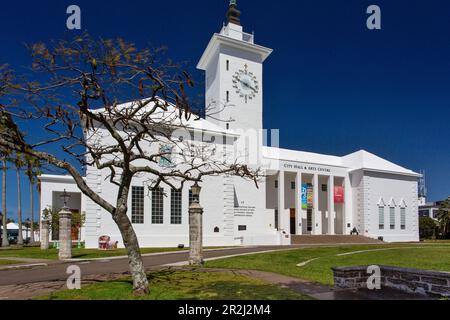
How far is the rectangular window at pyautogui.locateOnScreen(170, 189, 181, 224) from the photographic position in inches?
1294

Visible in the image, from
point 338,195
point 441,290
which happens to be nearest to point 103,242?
point 441,290

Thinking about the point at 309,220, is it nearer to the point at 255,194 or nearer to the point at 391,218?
the point at 255,194

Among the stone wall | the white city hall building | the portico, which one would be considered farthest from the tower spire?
the stone wall

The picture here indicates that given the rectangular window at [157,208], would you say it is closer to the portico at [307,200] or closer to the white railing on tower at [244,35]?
the portico at [307,200]

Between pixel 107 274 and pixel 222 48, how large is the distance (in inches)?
1273

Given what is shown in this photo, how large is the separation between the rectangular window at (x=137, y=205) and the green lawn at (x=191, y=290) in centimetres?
1861

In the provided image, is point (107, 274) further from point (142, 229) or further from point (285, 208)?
point (285, 208)

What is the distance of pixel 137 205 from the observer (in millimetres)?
31469

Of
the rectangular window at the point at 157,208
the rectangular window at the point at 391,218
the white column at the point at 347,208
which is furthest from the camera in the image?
the rectangular window at the point at 391,218

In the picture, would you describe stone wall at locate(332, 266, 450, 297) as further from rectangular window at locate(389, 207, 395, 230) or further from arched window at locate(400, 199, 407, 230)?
arched window at locate(400, 199, 407, 230)

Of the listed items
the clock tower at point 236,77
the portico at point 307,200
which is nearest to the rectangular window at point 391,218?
the portico at point 307,200

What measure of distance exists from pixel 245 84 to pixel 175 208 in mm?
17619

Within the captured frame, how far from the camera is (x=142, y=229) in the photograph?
1234 inches

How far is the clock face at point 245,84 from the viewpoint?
42.5 meters
